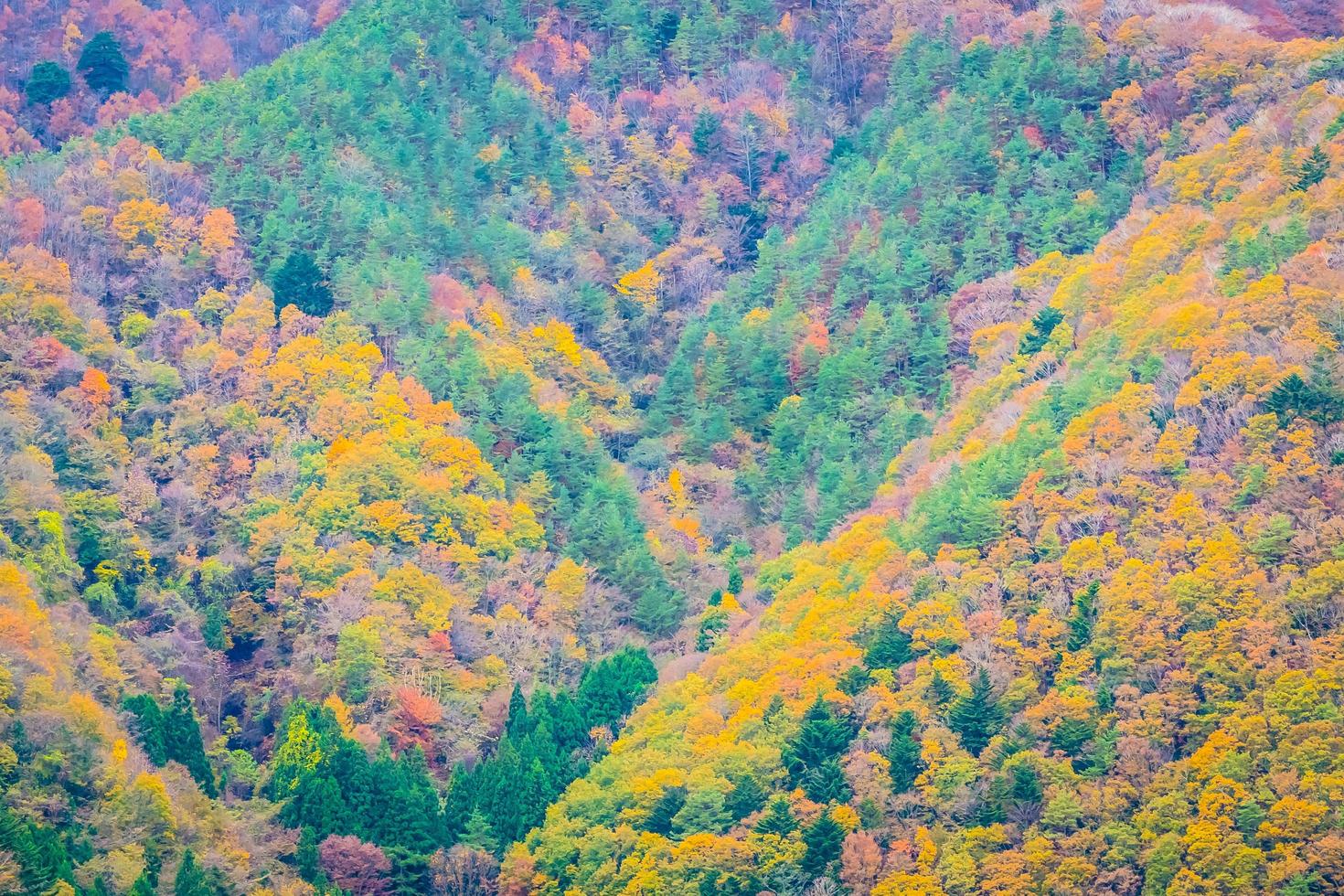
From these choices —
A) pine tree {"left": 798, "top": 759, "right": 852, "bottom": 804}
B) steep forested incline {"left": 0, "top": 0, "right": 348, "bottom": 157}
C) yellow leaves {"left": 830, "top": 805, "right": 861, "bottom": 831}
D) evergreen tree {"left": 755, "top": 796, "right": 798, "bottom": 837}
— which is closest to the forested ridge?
yellow leaves {"left": 830, "top": 805, "right": 861, "bottom": 831}

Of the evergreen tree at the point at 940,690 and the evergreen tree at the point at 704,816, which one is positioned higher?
the evergreen tree at the point at 940,690

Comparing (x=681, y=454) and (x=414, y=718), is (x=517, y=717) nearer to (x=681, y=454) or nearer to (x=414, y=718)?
(x=414, y=718)

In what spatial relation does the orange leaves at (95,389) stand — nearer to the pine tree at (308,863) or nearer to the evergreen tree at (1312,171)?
the pine tree at (308,863)

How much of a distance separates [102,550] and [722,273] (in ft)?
138

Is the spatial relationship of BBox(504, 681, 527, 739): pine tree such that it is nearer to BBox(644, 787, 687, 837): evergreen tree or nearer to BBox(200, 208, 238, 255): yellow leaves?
BBox(644, 787, 687, 837): evergreen tree

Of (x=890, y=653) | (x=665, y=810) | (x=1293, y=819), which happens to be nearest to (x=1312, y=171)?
(x=890, y=653)

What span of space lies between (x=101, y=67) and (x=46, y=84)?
3.57m

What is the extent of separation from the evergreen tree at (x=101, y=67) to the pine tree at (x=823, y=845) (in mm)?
72617

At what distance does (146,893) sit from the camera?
72875 millimetres

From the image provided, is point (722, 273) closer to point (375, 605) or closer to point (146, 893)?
point (375, 605)

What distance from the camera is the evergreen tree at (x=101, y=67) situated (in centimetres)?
12619

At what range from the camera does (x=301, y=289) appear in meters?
101

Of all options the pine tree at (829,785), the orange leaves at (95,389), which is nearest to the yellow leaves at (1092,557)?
the pine tree at (829,785)

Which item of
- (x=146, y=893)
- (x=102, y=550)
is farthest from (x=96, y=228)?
(x=146, y=893)
